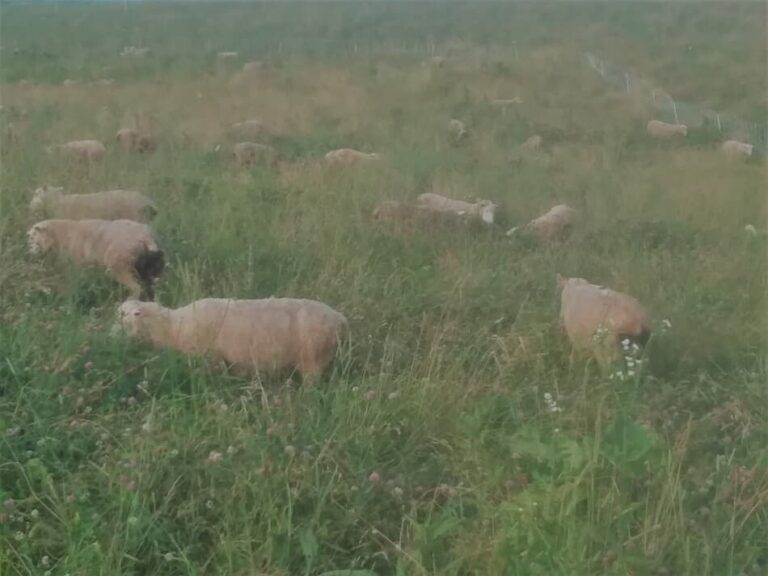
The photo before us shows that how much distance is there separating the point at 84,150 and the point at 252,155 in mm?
1427

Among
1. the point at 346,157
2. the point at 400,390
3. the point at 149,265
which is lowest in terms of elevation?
the point at 346,157

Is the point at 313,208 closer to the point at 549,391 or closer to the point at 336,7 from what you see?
the point at 549,391

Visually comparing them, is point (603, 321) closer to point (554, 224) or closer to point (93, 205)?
point (554, 224)

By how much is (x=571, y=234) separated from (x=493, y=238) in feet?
1.89

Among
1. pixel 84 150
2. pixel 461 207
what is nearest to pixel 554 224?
pixel 461 207

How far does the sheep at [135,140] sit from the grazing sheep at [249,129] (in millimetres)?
1037

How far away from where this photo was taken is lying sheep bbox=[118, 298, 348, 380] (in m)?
4.08

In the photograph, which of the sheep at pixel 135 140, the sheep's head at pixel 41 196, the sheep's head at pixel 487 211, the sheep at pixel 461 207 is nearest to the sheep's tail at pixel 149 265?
the sheep's head at pixel 41 196

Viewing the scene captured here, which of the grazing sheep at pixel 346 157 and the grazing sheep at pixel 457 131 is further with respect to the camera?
the grazing sheep at pixel 457 131

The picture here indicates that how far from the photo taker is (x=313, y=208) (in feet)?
21.2

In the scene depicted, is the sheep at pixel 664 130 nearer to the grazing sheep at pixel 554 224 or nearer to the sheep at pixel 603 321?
the grazing sheep at pixel 554 224

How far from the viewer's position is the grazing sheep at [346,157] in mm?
8938

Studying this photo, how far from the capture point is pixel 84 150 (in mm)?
8617

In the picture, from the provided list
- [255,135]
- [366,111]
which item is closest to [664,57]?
[366,111]
